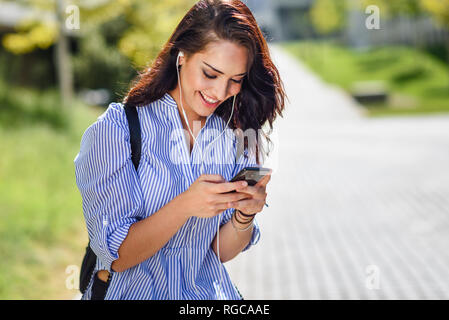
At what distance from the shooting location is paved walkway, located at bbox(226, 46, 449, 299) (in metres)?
4.62

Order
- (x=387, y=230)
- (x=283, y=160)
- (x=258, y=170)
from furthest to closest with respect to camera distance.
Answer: (x=283, y=160), (x=387, y=230), (x=258, y=170)

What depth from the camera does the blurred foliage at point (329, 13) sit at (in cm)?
4409

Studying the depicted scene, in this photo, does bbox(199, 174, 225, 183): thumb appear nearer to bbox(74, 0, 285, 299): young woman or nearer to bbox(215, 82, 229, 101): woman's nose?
bbox(74, 0, 285, 299): young woman

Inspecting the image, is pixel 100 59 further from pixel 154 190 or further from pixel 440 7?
pixel 154 190

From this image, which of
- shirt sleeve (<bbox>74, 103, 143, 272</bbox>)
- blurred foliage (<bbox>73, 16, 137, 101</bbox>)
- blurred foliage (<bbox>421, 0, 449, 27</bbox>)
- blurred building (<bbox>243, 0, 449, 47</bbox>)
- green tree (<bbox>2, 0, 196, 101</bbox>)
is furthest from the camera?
blurred building (<bbox>243, 0, 449, 47</bbox>)

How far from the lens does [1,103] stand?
9.95 meters

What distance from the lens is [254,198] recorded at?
176 centimetres

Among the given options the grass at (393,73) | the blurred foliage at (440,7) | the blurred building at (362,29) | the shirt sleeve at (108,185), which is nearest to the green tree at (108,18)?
the shirt sleeve at (108,185)

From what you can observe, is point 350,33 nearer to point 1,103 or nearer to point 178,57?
point 1,103

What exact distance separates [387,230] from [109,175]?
478 centimetres

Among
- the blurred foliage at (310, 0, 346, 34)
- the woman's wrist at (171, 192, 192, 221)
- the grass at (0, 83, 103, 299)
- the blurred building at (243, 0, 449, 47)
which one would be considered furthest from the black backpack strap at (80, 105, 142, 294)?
the blurred foliage at (310, 0, 346, 34)

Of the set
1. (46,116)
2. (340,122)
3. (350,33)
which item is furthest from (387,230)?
(350,33)

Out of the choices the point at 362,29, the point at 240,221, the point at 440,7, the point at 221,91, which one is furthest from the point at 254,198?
the point at 362,29

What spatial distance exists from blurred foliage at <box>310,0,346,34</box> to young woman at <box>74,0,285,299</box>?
1723 inches
